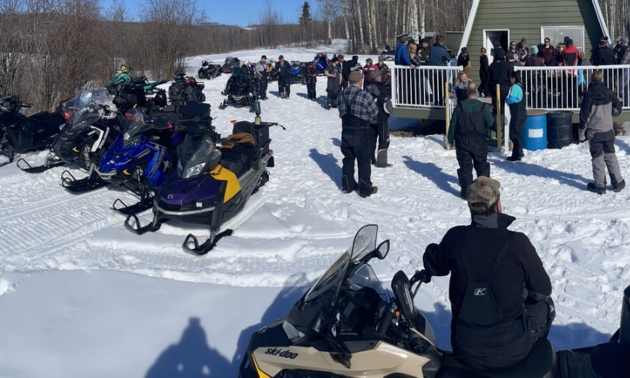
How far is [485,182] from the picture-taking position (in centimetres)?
362

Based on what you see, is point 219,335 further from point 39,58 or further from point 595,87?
point 39,58

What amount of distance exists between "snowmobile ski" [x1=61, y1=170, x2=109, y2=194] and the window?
11.0m

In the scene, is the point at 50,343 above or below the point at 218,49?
below

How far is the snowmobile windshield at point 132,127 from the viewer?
8.99 m

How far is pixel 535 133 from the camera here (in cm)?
1111

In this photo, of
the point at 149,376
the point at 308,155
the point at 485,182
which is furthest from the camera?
the point at 308,155

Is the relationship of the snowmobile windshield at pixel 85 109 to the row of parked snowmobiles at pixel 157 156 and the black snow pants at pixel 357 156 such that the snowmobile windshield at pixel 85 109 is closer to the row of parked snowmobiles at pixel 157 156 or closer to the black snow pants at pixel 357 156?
the row of parked snowmobiles at pixel 157 156

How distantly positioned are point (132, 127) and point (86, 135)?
136cm

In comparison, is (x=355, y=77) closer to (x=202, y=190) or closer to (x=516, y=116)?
(x=202, y=190)

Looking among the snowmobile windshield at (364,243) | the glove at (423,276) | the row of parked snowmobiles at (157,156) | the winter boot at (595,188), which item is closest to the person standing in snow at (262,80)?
the row of parked snowmobiles at (157,156)

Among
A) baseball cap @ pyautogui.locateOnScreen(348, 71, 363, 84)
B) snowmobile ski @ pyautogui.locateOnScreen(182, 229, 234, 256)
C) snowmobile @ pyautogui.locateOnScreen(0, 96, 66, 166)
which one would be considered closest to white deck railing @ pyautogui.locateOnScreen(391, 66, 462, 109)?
baseball cap @ pyautogui.locateOnScreen(348, 71, 363, 84)

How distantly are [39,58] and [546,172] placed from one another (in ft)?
41.1

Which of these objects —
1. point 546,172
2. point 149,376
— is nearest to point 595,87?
point 546,172

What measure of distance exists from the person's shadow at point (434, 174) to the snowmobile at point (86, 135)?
4.73 m
